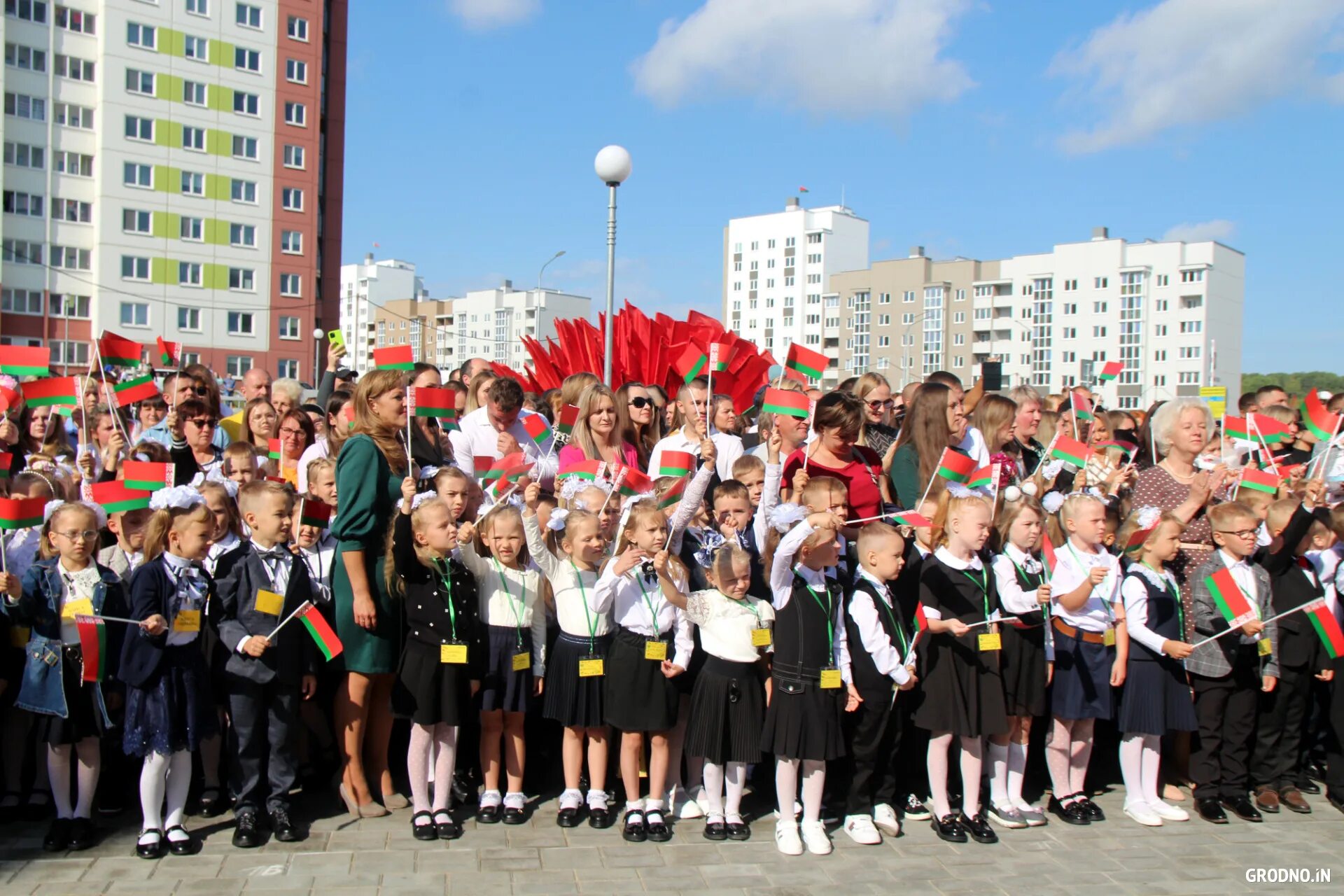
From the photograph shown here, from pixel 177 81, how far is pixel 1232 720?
58.0 metres

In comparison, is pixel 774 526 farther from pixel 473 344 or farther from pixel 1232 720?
pixel 473 344

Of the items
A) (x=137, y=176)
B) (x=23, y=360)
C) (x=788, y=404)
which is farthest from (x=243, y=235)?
(x=788, y=404)

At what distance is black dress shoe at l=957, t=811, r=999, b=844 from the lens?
5387 millimetres

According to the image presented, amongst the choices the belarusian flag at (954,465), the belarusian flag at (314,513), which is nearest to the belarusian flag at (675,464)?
the belarusian flag at (954,465)

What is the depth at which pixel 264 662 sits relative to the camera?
5.15 meters

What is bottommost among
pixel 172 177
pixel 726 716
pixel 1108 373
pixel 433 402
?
pixel 726 716

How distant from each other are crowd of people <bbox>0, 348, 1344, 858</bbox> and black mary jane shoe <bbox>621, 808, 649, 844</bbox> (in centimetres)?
3

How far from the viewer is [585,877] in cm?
474

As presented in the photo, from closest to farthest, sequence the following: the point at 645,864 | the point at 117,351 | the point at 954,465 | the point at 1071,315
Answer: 1. the point at 645,864
2. the point at 954,465
3. the point at 117,351
4. the point at 1071,315

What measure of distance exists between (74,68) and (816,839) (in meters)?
58.6

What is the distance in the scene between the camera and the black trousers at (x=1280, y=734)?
6.22 meters

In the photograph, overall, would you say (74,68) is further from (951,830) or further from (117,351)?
(951,830)

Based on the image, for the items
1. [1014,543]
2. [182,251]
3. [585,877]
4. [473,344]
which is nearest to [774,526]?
[1014,543]

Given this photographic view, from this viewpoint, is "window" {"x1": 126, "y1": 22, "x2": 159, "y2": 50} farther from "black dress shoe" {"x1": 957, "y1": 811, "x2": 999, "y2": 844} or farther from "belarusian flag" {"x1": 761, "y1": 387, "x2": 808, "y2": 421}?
"black dress shoe" {"x1": 957, "y1": 811, "x2": 999, "y2": 844}
